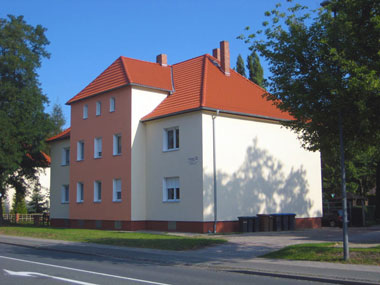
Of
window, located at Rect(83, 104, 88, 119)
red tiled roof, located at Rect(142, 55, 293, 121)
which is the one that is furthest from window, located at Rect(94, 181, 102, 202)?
red tiled roof, located at Rect(142, 55, 293, 121)

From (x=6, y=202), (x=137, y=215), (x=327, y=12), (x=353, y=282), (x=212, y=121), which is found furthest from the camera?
(x=6, y=202)

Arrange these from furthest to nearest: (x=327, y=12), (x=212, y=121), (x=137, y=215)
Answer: (x=137, y=215)
(x=212, y=121)
(x=327, y=12)

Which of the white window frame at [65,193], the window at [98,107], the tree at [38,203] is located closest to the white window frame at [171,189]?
the window at [98,107]

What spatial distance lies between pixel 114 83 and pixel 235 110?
8.43m

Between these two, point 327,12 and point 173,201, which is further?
point 173,201

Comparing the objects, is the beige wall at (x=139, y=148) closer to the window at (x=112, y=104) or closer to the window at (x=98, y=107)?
the window at (x=112, y=104)

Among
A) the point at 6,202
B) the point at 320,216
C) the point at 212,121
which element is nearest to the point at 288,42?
the point at 212,121

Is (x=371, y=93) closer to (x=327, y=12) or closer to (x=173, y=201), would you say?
(x=327, y=12)

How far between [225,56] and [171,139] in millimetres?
7147

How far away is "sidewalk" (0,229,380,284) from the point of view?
10.9m

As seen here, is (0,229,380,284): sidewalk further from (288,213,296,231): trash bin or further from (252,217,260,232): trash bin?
(288,213,296,231): trash bin

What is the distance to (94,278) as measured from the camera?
10641mm

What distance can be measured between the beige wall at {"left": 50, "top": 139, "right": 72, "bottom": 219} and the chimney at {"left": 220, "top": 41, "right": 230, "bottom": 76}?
13748mm

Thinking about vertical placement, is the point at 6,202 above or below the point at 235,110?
below
